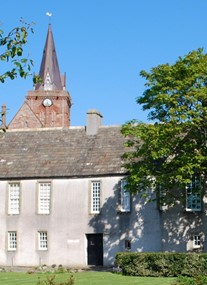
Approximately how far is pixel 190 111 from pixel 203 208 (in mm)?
8606

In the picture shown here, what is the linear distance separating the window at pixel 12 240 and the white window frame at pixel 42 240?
1.81m

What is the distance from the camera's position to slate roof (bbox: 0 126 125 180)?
4012cm

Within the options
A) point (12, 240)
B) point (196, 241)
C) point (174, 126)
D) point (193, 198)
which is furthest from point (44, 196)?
point (174, 126)

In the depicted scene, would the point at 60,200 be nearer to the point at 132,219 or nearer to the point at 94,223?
the point at 94,223

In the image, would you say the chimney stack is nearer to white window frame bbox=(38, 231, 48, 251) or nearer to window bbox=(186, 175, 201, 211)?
white window frame bbox=(38, 231, 48, 251)

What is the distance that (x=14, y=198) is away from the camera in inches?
1618

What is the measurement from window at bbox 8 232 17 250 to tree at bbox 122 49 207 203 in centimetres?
1125

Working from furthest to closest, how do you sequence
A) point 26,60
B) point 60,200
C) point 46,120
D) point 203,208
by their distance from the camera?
1. point 46,120
2. point 60,200
3. point 203,208
4. point 26,60

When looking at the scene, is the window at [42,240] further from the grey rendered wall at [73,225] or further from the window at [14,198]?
the window at [14,198]

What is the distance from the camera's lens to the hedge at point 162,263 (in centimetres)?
2798

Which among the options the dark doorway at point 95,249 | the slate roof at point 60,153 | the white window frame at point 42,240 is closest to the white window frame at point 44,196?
the slate roof at point 60,153

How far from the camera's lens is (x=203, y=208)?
36750mm

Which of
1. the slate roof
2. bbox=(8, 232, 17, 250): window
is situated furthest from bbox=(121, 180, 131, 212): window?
bbox=(8, 232, 17, 250): window

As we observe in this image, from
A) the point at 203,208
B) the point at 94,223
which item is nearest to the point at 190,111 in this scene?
the point at 203,208
